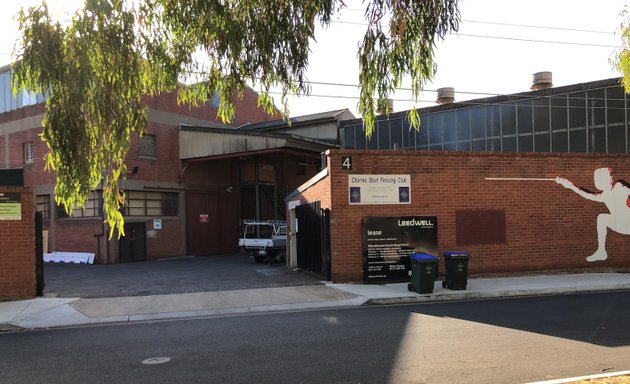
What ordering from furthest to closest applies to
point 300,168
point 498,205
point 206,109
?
point 300,168 → point 206,109 → point 498,205

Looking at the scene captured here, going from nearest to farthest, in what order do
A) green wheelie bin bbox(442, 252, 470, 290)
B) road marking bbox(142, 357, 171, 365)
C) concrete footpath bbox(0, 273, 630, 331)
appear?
road marking bbox(142, 357, 171, 365)
concrete footpath bbox(0, 273, 630, 331)
green wheelie bin bbox(442, 252, 470, 290)

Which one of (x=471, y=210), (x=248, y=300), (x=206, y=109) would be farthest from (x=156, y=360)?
(x=206, y=109)

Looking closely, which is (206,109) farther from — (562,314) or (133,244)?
(562,314)

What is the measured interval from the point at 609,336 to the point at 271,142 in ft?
70.8

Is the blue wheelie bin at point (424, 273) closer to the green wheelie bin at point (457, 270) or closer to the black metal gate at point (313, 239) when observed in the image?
the green wheelie bin at point (457, 270)

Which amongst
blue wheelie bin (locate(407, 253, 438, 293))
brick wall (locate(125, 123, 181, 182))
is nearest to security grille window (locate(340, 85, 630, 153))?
blue wheelie bin (locate(407, 253, 438, 293))

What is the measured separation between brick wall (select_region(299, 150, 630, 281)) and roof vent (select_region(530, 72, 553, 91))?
15.3 metres

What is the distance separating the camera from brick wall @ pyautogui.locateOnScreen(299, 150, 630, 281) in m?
14.9

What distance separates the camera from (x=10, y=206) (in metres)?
13.3

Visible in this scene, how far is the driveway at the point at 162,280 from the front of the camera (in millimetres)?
14531

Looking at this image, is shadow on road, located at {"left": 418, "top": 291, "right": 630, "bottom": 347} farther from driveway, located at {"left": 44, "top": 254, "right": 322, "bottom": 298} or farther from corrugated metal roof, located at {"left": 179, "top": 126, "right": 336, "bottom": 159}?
corrugated metal roof, located at {"left": 179, "top": 126, "right": 336, "bottom": 159}

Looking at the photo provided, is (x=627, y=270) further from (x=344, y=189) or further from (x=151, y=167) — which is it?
(x=151, y=167)

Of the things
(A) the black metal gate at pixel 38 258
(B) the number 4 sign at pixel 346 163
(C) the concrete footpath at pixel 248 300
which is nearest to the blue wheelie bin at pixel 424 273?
(C) the concrete footpath at pixel 248 300

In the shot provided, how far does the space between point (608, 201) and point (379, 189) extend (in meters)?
7.96
